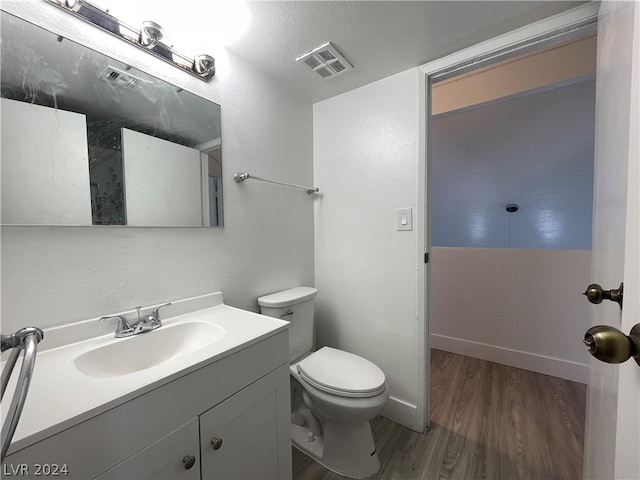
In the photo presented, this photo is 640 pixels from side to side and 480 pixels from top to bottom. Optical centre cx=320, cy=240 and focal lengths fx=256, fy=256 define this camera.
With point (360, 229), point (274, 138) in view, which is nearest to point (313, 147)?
point (274, 138)

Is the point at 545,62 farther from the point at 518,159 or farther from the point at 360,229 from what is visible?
the point at 360,229

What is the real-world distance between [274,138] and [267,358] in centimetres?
122

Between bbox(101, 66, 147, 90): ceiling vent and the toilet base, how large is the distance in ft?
5.65

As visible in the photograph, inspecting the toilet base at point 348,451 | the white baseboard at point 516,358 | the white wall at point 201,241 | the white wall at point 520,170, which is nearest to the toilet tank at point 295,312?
the white wall at point 201,241

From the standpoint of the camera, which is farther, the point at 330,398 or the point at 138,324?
the point at 330,398

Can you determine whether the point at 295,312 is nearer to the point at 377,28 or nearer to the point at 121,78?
the point at 121,78

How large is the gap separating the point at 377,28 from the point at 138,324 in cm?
158

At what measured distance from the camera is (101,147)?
89 centimetres

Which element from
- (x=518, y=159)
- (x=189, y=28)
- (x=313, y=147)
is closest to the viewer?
(x=189, y=28)

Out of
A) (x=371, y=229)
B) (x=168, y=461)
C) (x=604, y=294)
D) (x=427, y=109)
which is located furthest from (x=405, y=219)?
(x=168, y=461)

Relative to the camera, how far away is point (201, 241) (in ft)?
3.89

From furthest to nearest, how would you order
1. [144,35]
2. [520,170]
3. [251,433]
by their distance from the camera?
[520,170]
[144,35]
[251,433]

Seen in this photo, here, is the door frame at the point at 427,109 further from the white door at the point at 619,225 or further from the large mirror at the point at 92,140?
the large mirror at the point at 92,140

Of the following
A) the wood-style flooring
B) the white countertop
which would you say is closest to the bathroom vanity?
the white countertop
